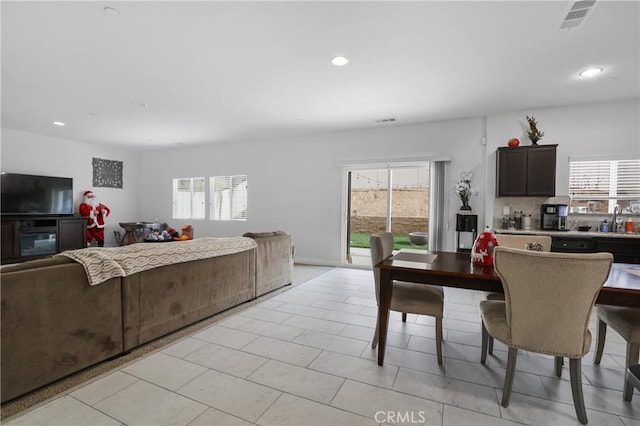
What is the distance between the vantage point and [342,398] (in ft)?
6.03

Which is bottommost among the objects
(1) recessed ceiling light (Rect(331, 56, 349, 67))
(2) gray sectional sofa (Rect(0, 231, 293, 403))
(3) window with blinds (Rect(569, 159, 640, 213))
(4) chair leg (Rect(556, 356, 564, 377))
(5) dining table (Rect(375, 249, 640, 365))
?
(4) chair leg (Rect(556, 356, 564, 377))

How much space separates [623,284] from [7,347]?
3580mm

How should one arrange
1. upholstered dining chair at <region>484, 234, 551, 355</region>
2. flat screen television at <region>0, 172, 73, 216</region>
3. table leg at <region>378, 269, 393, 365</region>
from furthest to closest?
flat screen television at <region>0, 172, 73, 216</region> < upholstered dining chair at <region>484, 234, 551, 355</region> < table leg at <region>378, 269, 393, 365</region>

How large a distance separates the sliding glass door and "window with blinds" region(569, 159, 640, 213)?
2.09 meters

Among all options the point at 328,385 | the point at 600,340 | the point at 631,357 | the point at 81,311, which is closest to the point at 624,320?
the point at 631,357

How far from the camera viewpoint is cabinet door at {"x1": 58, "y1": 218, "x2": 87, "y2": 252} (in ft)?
20.8

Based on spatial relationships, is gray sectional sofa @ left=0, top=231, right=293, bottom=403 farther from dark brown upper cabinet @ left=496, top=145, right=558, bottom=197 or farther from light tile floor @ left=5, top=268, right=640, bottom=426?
dark brown upper cabinet @ left=496, top=145, right=558, bottom=197

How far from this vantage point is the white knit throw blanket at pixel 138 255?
2059 mm

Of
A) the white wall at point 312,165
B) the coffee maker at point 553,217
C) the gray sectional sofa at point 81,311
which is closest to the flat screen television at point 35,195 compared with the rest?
the white wall at point 312,165

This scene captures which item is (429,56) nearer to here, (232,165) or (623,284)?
(623,284)

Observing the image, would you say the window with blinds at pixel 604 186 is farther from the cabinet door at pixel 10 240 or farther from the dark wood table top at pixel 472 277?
the cabinet door at pixel 10 240

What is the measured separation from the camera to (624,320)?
6.30 ft

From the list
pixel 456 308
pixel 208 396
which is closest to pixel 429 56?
pixel 456 308

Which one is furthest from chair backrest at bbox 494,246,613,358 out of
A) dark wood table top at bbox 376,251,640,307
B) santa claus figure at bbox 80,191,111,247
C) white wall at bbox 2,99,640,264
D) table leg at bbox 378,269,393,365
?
santa claus figure at bbox 80,191,111,247
